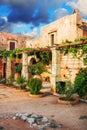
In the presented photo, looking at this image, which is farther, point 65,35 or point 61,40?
point 61,40

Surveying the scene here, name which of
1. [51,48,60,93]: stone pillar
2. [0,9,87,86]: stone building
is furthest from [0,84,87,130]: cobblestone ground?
[0,9,87,86]: stone building

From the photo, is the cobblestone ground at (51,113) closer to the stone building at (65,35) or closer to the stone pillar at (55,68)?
the stone pillar at (55,68)

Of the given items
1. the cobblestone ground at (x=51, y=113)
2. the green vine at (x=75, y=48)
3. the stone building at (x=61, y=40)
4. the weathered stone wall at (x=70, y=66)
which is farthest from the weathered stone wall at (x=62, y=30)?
the cobblestone ground at (x=51, y=113)

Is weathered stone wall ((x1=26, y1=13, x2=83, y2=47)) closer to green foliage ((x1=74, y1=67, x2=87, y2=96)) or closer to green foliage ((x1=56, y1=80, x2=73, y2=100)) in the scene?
green foliage ((x1=56, y1=80, x2=73, y2=100))

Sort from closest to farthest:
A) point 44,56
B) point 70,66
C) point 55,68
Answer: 1. point 55,68
2. point 70,66
3. point 44,56

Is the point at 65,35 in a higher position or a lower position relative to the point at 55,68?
higher

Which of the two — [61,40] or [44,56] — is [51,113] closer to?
[44,56]

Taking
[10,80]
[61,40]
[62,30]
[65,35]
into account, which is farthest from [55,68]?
[62,30]

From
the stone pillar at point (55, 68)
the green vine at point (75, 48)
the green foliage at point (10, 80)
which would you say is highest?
the green vine at point (75, 48)

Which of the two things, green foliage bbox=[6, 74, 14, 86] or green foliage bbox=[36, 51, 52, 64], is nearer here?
green foliage bbox=[6, 74, 14, 86]

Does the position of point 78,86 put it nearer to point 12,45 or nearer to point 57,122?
point 57,122

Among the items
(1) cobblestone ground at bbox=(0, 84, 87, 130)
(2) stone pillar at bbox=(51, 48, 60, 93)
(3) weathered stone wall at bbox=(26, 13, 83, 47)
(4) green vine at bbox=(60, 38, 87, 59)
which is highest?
(3) weathered stone wall at bbox=(26, 13, 83, 47)

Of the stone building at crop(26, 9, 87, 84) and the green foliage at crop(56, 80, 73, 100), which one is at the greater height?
the stone building at crop(26, 9, 87, 84)

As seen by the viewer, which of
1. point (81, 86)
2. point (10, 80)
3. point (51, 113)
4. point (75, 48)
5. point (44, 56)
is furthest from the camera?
point (44, 56)
